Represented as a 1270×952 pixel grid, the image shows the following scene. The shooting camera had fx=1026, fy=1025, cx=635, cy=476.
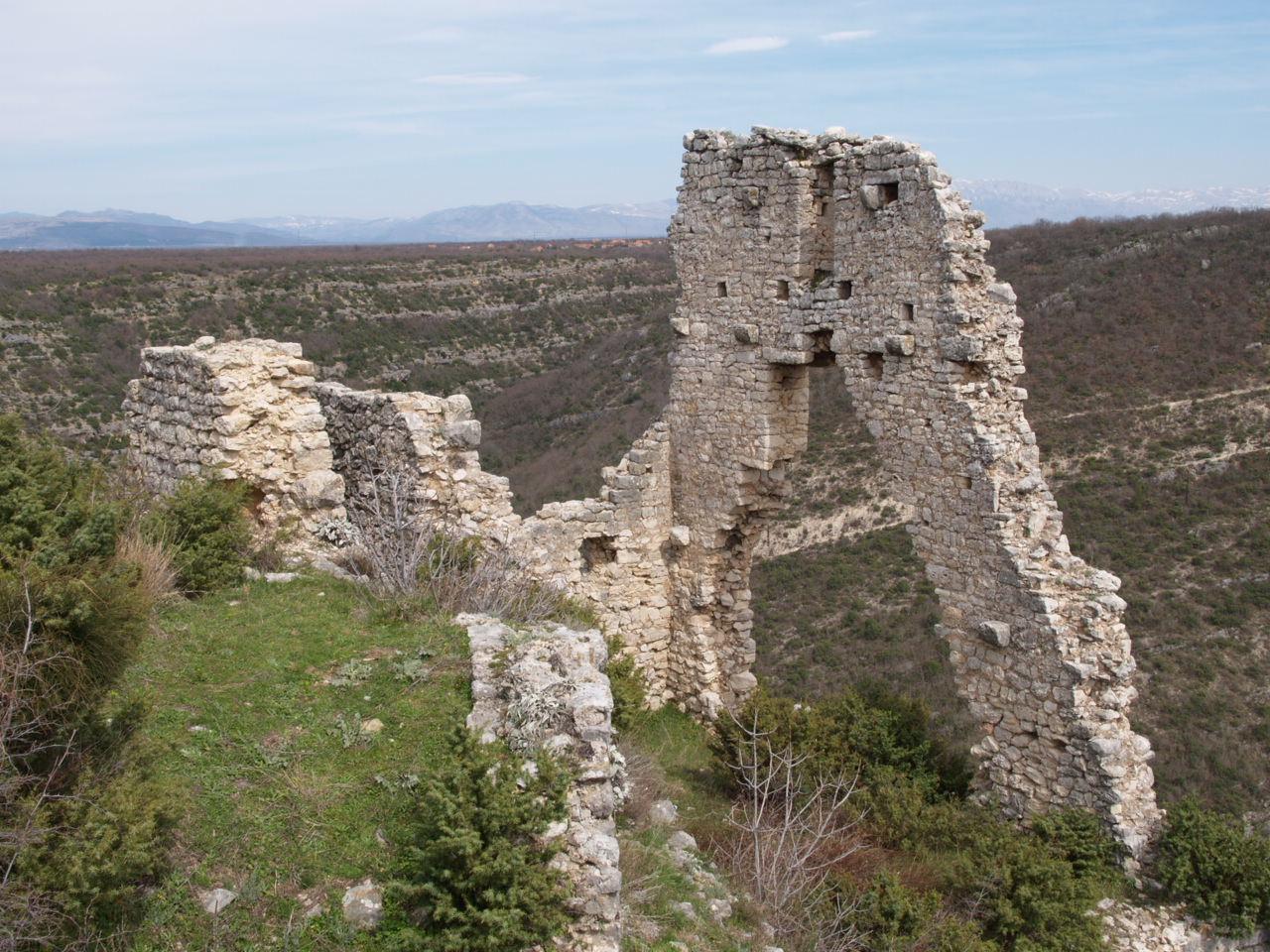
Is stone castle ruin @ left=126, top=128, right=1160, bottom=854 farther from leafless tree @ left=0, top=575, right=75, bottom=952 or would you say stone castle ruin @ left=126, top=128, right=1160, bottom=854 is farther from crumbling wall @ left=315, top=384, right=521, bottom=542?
leafless tree @ left=0, top=575, right=75, bottom=952

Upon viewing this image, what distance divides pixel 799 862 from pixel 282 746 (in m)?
3.09

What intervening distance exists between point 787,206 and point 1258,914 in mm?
6412

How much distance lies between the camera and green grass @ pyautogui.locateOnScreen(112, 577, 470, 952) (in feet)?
14.1

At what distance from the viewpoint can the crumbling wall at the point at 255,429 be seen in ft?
29.2

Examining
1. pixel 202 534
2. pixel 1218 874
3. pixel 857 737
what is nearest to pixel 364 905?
pixel 202 534

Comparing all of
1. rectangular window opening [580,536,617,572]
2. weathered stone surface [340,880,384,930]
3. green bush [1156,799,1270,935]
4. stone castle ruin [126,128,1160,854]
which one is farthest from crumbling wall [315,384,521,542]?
green bush [1156,799,1270,935]

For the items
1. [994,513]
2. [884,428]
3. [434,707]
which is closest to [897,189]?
[884,428]

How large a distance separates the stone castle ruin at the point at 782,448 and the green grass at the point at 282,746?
7.58 ft

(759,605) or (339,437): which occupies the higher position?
(339,437)

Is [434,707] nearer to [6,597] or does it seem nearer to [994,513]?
[6,597]

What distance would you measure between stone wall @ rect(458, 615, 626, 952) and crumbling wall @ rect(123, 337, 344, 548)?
304 centimetres

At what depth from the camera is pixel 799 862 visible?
20.3ft

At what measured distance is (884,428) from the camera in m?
8.45

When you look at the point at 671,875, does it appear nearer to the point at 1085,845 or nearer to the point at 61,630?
the point at 1085,845
